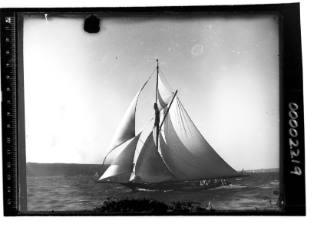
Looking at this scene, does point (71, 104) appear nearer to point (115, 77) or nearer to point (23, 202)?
point (115, 77)

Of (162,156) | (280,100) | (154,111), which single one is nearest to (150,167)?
(162,156)

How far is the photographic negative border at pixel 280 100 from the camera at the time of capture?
5.55 ft

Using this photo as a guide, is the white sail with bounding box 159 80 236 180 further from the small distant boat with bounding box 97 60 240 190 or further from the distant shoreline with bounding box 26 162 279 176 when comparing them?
the distant shoreline with bounding box 26 162 279 176

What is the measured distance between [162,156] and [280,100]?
1.42 feet

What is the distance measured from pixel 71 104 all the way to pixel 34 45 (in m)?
0.23

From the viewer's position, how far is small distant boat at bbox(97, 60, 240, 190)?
1709 millimetres

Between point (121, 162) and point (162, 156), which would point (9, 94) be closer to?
point (121, 162)

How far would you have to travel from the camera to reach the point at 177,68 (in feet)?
5.62

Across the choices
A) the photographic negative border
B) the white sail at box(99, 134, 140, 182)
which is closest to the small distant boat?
the white sail at box(99, 134, 140, 182)

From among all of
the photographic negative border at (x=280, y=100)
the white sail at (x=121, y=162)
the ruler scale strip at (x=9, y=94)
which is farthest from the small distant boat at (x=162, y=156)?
the ruler scale strip at (x=9, y=94)

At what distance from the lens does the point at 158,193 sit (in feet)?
5.64

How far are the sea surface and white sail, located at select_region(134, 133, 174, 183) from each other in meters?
0.05

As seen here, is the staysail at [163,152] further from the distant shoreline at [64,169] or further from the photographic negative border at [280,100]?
the photographic negative border at [280,100]

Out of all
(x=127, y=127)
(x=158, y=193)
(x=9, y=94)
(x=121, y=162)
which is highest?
(x=9, y=94)
